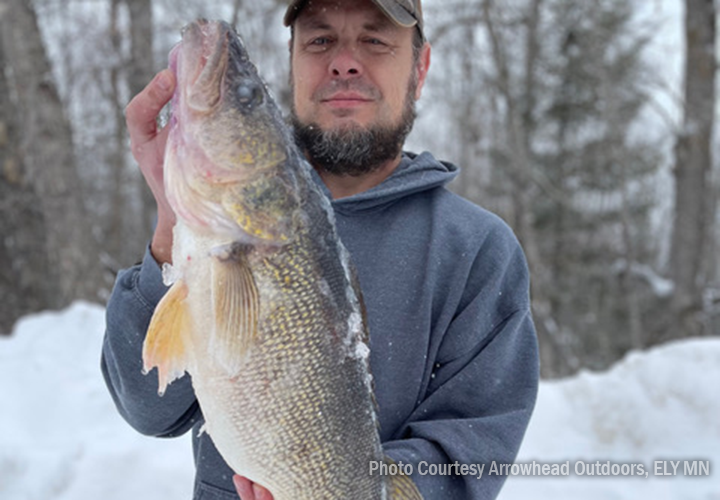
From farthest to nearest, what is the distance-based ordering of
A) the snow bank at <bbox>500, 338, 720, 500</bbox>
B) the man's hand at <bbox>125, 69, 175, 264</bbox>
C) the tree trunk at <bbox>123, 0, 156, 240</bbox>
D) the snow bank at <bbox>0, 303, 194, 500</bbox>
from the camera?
1. the tree trunk at <bbox>123, 0, 156, 240</bbox>
2. the snow bank at <bbox>500, 338, 720, 500</bbox>
3. the snow bank at <bbox>0, 303, 194, 500</bbox>
4. the man's hand at <bbox>125, 69, 175, 264</bbox>

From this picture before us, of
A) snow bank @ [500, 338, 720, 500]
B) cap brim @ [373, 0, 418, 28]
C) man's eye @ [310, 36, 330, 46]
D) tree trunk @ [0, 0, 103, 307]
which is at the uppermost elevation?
cap brim @ [373, 0, 418, 28]

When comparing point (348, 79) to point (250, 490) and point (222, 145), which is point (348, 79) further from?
point (250, 490)

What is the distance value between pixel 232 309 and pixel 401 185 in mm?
888

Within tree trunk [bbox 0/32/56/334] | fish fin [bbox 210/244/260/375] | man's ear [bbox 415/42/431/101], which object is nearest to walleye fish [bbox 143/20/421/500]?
fish fin [bbox 210/244/260/375]

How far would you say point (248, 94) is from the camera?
1674 millimetres

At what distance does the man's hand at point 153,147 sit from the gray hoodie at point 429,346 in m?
0.16

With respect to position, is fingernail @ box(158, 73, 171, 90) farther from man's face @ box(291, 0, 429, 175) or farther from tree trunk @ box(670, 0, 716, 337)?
tree trunk @ box(670, 0, 716, 337)

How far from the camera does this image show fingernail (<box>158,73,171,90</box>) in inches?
65.6

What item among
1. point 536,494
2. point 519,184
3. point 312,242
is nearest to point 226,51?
point 312,242

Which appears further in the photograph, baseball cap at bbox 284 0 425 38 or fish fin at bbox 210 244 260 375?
baseball cap at bbox 284 0 425 38

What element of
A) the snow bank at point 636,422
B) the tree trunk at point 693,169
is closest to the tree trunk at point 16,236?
the snow bank at point 636,422

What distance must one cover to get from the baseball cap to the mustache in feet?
0.75

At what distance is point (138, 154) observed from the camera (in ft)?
5.99

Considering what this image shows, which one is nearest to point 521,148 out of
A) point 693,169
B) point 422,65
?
point 693,169
